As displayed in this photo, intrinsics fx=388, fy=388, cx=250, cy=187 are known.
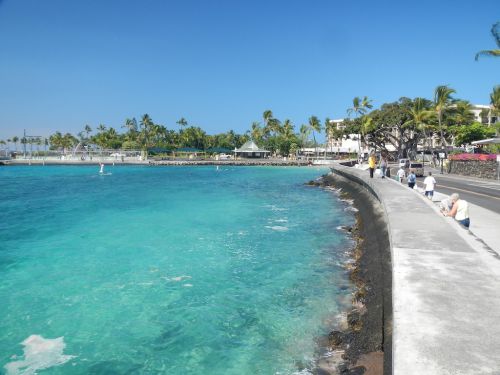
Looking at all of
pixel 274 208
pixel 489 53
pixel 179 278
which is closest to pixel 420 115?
pixel 489 53

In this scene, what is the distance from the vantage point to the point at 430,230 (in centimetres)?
1101

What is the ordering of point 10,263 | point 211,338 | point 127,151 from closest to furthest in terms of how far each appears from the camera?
point 211,338
point 10,263
point 127,151

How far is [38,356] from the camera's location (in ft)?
25.2

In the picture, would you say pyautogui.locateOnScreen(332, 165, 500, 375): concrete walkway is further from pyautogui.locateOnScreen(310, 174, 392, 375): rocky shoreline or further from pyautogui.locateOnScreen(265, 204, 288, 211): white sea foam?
pyautogui.locateOnScreen(265, 204, 288, 211): white sea foam

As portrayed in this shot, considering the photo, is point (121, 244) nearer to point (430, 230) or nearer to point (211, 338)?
point (211, 338)

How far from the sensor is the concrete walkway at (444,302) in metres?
4.36

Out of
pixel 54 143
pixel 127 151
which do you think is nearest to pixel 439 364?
pixel 127 151

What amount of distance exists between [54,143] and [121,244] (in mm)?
160046

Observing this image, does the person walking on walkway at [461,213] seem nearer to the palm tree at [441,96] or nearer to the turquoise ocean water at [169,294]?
the turquoise ocean water at [169,294]

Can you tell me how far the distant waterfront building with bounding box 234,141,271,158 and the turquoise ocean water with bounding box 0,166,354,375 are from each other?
98037 millimetres

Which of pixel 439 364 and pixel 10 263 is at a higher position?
pixel 439 364

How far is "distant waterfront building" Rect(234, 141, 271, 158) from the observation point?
→ 394 feet

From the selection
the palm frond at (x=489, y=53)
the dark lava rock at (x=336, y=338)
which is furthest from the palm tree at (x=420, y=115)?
the dark lava rock at (x=336, y=338)

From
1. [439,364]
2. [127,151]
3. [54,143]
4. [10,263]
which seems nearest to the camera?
[439,364]
